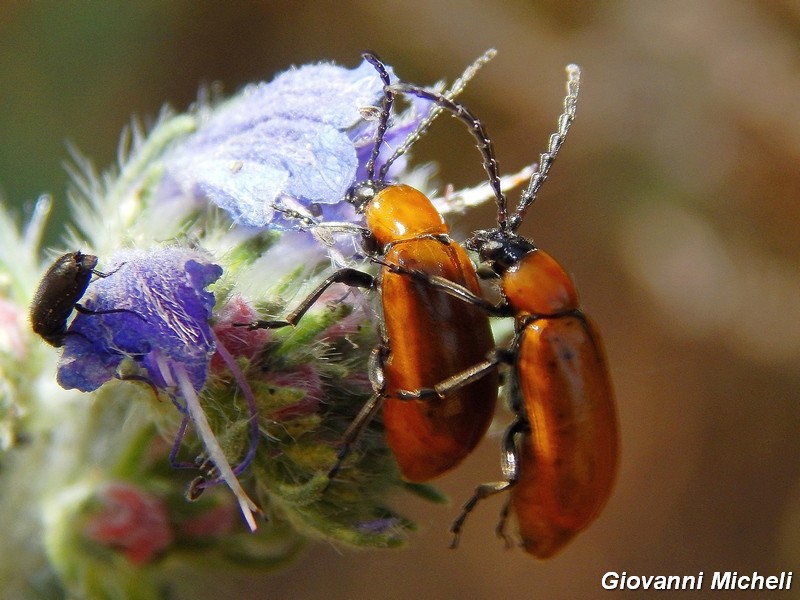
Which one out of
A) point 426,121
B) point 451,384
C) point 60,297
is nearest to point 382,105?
point 426,121

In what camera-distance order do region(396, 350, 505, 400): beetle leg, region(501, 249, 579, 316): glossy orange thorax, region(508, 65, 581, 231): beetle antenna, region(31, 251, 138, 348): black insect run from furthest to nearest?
1. region(508, 65, 581, 231): beetle antenna
2. region(501, 249, 579, 316): glossy orange thorax
3. region(396, 350, 505, 400): beetle leg
4. region(31, 251, 138, 348): black insect

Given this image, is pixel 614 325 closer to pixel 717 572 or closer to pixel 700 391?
pixel 700 391

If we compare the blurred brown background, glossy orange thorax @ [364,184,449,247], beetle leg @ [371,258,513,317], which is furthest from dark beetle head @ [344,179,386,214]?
the blurred brown background

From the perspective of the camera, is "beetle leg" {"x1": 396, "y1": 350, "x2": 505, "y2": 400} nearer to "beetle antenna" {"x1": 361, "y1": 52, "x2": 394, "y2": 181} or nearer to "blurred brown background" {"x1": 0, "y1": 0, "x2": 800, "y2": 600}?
"beetle antenna" {"x1": 361, "y1": 52, "x2": 394, "y2": 181}

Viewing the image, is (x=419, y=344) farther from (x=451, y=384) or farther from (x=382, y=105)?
(x=382, y=105)

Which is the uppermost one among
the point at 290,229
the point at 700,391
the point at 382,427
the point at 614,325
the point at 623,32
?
the point at 623,32

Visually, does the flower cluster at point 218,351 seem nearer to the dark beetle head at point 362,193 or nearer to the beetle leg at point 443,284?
the dark beetle head at point 362,193

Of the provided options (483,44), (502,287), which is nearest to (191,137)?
(502,287)
